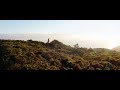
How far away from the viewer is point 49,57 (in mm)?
15586

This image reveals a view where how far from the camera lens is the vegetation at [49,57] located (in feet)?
45.2

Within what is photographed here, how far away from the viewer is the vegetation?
13781 millimetres

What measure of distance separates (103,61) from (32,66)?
5.35m
